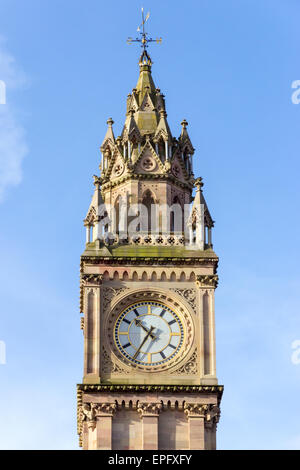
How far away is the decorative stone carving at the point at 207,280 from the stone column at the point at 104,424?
22.5 feet

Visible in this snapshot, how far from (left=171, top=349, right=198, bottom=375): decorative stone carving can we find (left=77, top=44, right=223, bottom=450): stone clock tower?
42 millimetres

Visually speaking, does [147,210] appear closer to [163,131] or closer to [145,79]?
[163,131]

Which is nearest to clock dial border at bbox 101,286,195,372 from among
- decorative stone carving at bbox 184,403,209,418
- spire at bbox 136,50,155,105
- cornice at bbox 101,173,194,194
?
decorative stone carving at bbox 184,403,209,418

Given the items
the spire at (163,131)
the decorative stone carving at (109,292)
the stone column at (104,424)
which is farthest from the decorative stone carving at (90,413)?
the spire at (163,131)

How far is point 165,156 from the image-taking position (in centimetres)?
8081

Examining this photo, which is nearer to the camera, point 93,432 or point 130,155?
point 93,432

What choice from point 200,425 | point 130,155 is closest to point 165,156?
point 130,155

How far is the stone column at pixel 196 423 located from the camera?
239ft

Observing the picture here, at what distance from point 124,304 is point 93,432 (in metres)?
5.94

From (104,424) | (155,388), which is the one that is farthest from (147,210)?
(104,424)

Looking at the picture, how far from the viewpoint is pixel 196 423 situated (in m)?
73.2

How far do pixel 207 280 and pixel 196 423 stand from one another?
6.61 meters
